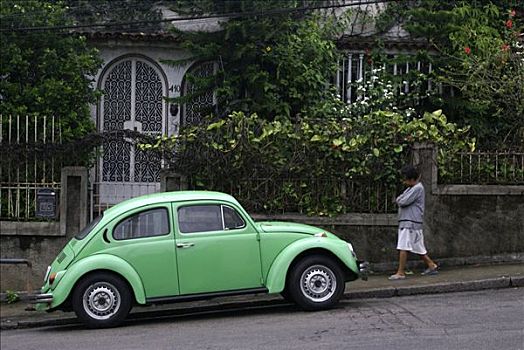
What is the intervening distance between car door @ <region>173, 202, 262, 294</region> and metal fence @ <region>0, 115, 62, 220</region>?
3392 millimetres

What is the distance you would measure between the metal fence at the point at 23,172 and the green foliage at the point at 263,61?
322cm

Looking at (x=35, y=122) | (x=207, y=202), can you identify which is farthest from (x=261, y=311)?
(x=35, y=122)

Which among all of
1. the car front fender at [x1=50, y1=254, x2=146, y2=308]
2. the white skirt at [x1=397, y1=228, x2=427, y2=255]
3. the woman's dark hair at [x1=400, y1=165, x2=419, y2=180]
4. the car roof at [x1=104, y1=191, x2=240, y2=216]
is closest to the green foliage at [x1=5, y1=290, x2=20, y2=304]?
the car front fender at [x1=50, y1=254, x2=146, y2=308]

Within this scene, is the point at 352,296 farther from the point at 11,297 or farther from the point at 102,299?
the point at 11,297

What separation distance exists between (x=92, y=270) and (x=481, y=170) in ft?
22.1

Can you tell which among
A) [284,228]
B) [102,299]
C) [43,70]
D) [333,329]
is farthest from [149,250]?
[43,70]

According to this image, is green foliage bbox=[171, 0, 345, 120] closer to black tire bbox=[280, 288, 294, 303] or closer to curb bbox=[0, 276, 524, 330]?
curb bbox=[0, 276, 524, 330]

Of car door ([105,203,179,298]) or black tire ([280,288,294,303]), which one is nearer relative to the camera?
car door ([105,203,179,298])

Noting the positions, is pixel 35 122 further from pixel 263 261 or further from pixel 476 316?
pixel 476 316

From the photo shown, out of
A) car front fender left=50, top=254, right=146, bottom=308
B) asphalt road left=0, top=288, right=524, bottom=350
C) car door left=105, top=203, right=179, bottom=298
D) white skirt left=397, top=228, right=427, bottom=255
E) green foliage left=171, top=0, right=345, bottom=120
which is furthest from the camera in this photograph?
green foliage left=171, top=0, right=345, bottom=120

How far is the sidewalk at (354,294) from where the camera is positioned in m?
10.6

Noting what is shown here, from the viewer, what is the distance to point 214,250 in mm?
9766

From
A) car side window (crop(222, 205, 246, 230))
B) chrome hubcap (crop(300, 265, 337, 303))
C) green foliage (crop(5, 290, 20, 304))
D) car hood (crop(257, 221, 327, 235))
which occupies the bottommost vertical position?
green foliage (crop(5, 290, 20, 304))

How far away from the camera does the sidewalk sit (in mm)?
10570
